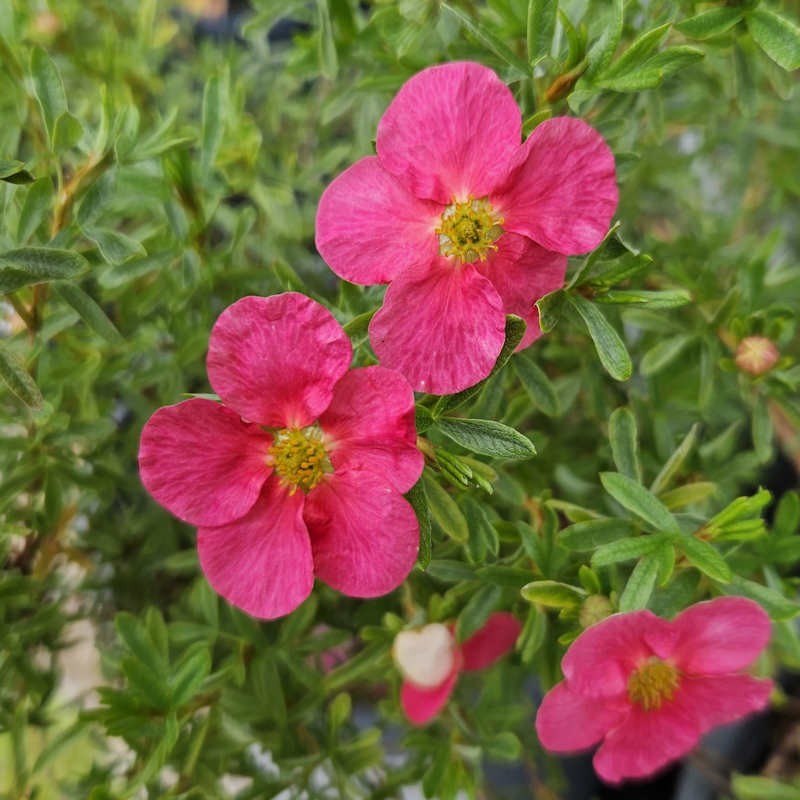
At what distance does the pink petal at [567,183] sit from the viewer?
457mm

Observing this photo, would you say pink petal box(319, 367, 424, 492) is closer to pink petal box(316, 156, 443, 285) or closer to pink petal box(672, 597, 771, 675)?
pink petal box(316, 156, 443, 285)

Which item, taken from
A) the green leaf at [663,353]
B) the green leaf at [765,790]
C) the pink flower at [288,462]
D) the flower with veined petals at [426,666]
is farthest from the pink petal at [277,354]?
the green leaf at [765,790]

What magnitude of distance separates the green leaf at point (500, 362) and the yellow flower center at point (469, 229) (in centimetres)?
6

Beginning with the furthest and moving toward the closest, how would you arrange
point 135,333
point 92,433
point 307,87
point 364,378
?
point 307,87 < point 135,333 < point 92,433 < point 364,378

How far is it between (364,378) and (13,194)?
285 millimetres

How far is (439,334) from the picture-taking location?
1.51 feet

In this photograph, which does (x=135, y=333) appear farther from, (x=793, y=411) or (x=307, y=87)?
(x=307, y=87)

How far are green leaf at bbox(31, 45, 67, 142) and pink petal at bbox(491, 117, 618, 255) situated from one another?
33cm

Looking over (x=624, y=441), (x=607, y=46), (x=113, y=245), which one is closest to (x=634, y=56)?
(x=607, y=46)

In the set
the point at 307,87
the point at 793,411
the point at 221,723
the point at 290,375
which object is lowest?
the point at 221,723

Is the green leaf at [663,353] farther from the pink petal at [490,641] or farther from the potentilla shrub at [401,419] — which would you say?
the pink petal at [490,641]

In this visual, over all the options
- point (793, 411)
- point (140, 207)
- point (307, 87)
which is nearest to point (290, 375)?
point (140, 207)

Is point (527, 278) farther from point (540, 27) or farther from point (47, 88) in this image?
point (47, 88)

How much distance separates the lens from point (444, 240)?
0.51 m
